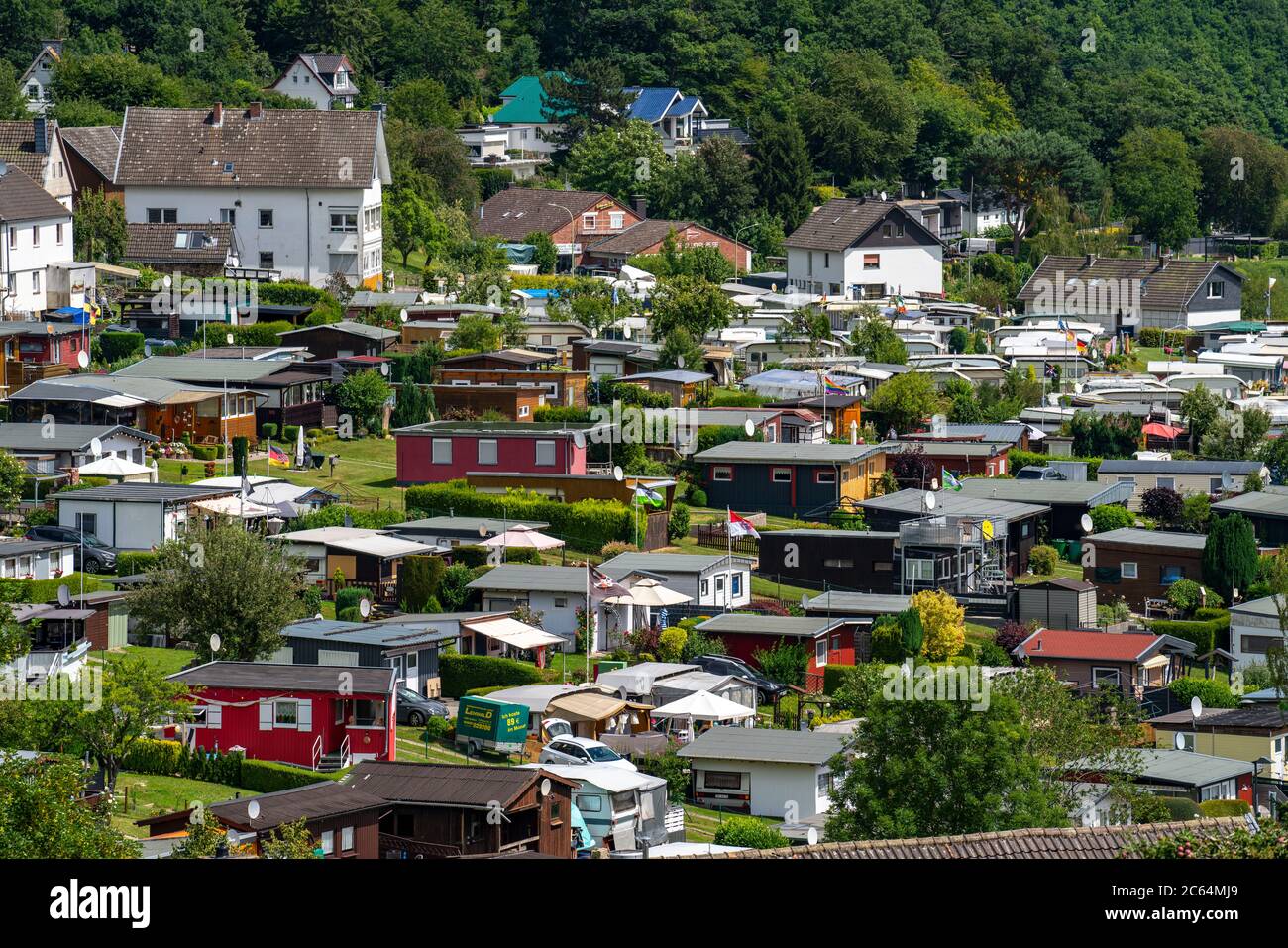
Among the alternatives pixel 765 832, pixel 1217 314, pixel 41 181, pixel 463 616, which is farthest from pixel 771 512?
pixel 1217 314

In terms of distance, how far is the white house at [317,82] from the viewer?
298ft

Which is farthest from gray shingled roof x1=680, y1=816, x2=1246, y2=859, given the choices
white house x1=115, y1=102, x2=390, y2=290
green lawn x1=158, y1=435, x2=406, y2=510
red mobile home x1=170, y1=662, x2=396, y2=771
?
white house x1=115, y1=102, x2=390, y2=290

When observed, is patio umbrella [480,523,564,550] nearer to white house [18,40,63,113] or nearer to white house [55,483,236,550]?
white house [55,483,236,550]

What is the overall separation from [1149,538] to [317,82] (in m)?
55.4

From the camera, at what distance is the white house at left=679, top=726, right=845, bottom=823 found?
30.0 m

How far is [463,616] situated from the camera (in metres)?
37.2

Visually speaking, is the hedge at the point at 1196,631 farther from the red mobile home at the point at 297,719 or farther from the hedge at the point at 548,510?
the red mobile home at the point at 297,719

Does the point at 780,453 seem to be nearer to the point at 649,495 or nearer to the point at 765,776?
the point at 649,495

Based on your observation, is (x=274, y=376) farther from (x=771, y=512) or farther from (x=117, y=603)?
(x=117, y=603)

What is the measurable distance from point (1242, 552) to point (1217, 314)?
126 ft

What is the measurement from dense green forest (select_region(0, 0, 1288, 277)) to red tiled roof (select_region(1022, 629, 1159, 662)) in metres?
40.2

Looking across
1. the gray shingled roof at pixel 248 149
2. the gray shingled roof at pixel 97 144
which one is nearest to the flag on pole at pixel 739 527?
the gray shingled roof at pixel 248 149

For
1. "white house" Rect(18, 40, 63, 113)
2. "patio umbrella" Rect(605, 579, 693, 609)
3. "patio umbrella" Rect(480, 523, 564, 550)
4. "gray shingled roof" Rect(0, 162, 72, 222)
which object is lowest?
"patio umbrella" Rect(605, 579, 693, 609)
